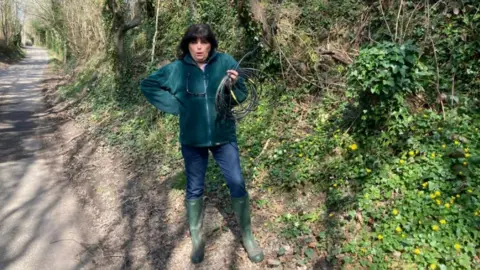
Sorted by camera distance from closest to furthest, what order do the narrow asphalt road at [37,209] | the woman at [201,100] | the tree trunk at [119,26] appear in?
the woman at [201,100], the narrow asphalt road at [37,209], the tree trunk at [119,26]

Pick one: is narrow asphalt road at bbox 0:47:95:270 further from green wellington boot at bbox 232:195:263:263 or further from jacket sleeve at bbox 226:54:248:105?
jacket sleeve at bbox 226:54:248:105

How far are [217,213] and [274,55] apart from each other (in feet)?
9.96

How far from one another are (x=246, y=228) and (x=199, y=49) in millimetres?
1670

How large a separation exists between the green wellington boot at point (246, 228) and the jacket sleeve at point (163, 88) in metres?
1.01

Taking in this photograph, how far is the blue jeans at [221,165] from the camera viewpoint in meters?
3.29

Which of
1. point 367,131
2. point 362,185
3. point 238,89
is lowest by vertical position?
point 362,185

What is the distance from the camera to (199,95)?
3189 mm

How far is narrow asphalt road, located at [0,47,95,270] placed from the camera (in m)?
3.74

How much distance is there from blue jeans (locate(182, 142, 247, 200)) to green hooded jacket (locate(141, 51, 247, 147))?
9 centimetres

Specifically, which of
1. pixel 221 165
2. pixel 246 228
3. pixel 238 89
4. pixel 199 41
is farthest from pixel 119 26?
pixel 246 228

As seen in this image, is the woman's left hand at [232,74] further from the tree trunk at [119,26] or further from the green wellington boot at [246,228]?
the tree trunk at [119,26]

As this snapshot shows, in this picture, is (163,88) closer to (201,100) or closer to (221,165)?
(201,100)

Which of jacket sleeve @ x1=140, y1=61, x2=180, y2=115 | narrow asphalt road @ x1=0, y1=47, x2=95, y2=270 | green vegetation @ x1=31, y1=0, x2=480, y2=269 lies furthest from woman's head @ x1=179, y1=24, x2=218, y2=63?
narrow asphalt road @ x1=0, y1=47, x2=95, y2=270

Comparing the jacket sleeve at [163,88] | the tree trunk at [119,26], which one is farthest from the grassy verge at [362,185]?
the tree trunk at [119,26]
